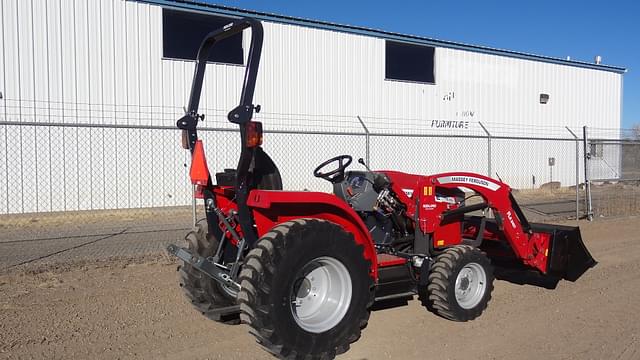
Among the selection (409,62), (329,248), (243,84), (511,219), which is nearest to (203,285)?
(329,248)

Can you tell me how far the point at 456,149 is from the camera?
17406 mm

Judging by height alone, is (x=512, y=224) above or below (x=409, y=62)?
below

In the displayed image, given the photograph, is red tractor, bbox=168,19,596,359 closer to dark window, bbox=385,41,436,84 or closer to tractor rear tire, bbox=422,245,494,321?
tractor rear tire, bbox=422,245,494,321

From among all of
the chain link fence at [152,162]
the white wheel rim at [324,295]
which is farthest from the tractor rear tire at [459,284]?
the chain link fence at [152,162]

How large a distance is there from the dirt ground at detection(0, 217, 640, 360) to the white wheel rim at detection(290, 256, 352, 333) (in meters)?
0.39

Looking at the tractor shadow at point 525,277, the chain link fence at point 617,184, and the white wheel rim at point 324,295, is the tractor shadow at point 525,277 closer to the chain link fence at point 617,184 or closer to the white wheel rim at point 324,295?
the white wheel rim at point 324,295

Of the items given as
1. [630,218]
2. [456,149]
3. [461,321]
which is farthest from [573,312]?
[456,149]

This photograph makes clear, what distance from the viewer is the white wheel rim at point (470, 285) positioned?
4.62m

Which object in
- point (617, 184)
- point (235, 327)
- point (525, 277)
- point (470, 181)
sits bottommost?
point (235, 327)

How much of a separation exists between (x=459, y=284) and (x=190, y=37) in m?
11.4

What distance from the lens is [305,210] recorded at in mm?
3869

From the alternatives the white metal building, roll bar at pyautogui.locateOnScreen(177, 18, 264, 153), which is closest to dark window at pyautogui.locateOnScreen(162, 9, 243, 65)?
the white metal building

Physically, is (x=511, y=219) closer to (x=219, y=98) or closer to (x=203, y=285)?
(x=203, y=285)

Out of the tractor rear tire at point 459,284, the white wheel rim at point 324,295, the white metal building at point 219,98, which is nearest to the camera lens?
the white wheel rim at point 324,295
